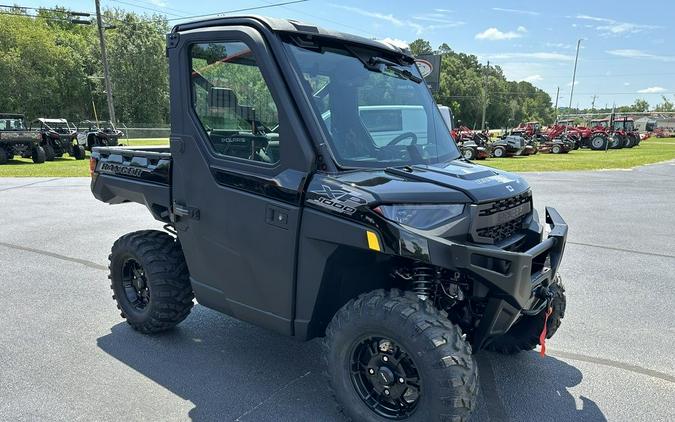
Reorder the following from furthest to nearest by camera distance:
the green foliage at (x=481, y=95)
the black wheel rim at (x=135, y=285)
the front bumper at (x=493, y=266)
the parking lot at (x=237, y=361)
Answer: the green foliage at (x=481, y=95) < the black wheel rim at (x=135, y=285) < the parking lot at (x=237, y=361) < the front bumper at (x=493, y=266)

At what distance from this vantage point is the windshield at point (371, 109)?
9.15ft

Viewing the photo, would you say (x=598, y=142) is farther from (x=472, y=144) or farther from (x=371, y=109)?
(x=371, y=109)

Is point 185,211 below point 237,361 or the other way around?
the other way around

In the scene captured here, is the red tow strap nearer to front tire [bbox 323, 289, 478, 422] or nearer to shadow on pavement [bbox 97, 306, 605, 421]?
shadow on pavement [bbox 97, 306, 605, 421]

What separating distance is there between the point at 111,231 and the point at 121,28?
55700mm

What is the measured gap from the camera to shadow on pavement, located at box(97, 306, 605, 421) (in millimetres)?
2943

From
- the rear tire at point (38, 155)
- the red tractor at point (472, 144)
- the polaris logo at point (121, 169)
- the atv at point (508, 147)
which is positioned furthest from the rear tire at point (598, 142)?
the polaris logo at point (121, 169)

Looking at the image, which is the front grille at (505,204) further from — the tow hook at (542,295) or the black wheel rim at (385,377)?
the black wheel rim at (385,377)

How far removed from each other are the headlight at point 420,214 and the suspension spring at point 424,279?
1.11ft

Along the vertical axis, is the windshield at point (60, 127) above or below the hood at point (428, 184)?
below

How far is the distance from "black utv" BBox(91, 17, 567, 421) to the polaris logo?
408 mm

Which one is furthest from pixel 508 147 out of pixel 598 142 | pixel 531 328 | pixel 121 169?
pixel 121 169

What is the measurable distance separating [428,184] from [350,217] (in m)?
0.46

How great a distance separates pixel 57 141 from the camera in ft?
69.3
